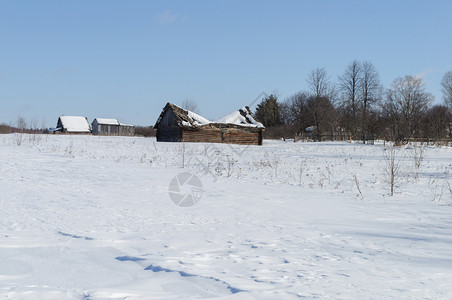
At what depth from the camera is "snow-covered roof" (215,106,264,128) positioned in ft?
110

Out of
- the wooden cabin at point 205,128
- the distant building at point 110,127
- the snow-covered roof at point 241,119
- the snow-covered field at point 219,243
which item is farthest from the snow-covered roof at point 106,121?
the snow-covered field at point 219,243

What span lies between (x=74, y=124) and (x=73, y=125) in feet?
0.97

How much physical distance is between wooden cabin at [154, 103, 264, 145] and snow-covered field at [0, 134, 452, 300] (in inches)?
894

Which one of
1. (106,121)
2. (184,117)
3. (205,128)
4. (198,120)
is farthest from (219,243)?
(106,121)

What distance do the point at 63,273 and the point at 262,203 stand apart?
14.4 feet

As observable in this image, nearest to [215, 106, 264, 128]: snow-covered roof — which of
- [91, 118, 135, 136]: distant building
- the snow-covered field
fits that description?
the snow-covered field

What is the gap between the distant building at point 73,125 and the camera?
68.8 metres

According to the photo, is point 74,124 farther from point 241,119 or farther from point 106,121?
point 241,119

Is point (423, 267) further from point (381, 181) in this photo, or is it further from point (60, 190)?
point (381, 181)

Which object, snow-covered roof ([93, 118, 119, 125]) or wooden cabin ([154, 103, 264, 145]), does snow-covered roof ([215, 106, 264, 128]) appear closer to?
wooden cabin ([154, 103, 264, 145])

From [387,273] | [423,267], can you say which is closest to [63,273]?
[387,273]

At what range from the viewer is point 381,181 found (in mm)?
10609

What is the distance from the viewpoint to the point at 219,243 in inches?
169

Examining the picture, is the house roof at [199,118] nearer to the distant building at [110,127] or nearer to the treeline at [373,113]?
the treeline at [373,113]
